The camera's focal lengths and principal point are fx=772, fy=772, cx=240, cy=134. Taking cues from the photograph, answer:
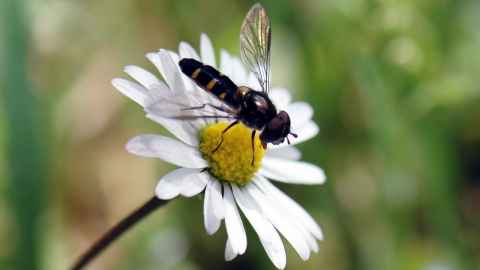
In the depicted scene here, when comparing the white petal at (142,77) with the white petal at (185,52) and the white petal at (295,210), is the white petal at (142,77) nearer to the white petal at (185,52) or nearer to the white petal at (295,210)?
the white petal at (185,52)

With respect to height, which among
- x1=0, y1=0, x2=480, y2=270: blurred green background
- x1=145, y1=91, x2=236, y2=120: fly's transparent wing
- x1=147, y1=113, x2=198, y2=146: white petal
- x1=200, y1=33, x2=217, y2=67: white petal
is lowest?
x1=0, y1=0, x2=480, y2=270: blurred green background

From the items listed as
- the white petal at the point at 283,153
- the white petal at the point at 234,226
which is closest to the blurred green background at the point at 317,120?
the white petal at the point at 283,153

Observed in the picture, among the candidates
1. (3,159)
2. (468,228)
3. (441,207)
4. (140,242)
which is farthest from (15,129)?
(468,228)

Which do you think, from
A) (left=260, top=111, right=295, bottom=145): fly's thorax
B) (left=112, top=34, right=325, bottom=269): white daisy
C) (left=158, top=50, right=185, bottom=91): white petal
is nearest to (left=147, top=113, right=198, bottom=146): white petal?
(left=112, top=34, right=325, bottom=269): white daisy

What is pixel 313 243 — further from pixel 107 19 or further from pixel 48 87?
pixel 107 19

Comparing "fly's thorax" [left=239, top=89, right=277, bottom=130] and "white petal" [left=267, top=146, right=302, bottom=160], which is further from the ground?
"fly's thorax" [left=239, top=89, right=277, bottom=130]

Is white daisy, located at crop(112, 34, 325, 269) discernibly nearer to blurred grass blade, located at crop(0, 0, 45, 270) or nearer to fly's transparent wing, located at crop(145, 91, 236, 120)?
fly's transparent wing, located at crop(145, 91, 236, 120)
